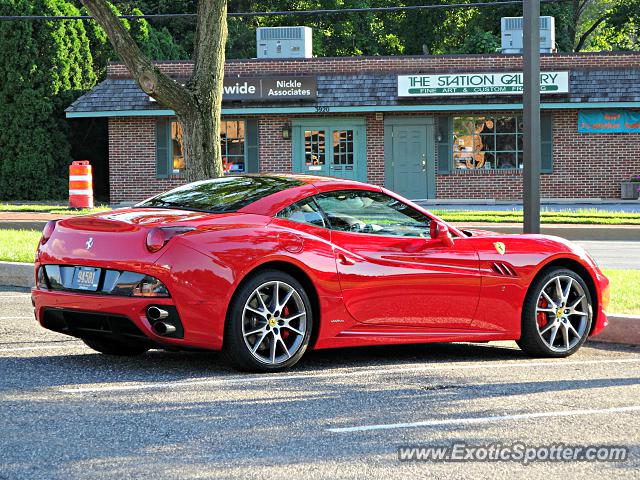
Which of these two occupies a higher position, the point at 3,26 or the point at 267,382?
the point at 3,26

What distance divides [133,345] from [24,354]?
A: 81 cm

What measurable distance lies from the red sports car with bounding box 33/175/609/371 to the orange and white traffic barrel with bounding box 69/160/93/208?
18.5 metres

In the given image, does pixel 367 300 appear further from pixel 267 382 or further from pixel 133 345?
pixel 133 345

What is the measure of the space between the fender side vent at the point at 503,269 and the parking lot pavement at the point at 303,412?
0.67 m

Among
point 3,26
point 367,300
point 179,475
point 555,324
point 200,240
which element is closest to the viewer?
point 179,475

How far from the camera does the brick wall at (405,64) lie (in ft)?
108

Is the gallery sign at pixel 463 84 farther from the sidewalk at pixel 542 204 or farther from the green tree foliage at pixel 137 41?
the green tree foliage at pixel 137 41

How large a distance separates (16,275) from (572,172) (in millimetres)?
22872

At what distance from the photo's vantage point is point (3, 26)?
33.2 metres

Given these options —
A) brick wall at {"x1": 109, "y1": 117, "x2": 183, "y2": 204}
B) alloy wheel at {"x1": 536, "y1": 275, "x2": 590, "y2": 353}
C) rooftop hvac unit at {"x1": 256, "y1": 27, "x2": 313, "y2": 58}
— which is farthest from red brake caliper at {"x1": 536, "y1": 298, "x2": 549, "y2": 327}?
rooftop hvac unit at {"x1": 256, "y1": 27, "x2": 313, "y2": 58}

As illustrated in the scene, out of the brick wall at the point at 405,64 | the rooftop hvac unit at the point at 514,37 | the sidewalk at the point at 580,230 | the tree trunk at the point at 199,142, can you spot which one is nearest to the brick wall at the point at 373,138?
the brick wall at the point at 405,64

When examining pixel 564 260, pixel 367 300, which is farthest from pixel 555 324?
pixel 367 300

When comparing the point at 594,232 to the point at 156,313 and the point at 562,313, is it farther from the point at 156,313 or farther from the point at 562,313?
the point at 156,313

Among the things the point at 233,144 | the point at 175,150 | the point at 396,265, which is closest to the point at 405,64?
the point at 233,144
